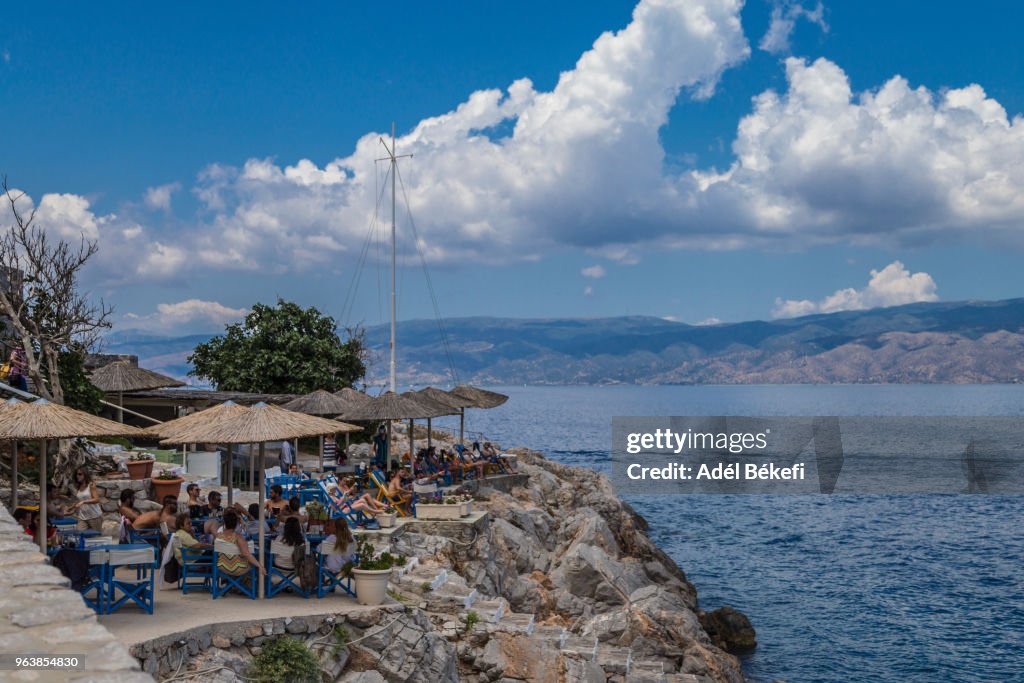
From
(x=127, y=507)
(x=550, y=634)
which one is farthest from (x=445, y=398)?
(x=127, y=507)

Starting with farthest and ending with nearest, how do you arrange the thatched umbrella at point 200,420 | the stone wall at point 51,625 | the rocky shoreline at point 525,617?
the thatched umbrella at point 200,420 → the rocky shoreline at point 525,617 → the stone wall at point 51,625

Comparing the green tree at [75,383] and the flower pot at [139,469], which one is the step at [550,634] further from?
the green tree at [75,383]

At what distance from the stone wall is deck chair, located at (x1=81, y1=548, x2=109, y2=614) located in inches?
180

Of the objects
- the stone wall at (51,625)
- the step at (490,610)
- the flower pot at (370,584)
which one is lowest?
the step at (490,610)

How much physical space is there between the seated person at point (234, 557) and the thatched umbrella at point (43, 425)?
6.63ft

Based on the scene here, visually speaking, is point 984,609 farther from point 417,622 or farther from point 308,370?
point 308,370

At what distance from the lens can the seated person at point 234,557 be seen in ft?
40.4

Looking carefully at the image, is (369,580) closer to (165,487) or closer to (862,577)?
(165,487)

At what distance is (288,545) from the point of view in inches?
506

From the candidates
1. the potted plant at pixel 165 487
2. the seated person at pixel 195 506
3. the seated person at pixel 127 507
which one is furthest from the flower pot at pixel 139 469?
the seated person at pixel 127 507

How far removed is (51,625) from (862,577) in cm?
3473

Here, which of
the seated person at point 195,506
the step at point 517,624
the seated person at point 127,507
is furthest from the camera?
the step at point 517,624

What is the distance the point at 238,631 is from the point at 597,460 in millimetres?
72094

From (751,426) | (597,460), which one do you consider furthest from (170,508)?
(751,426)
